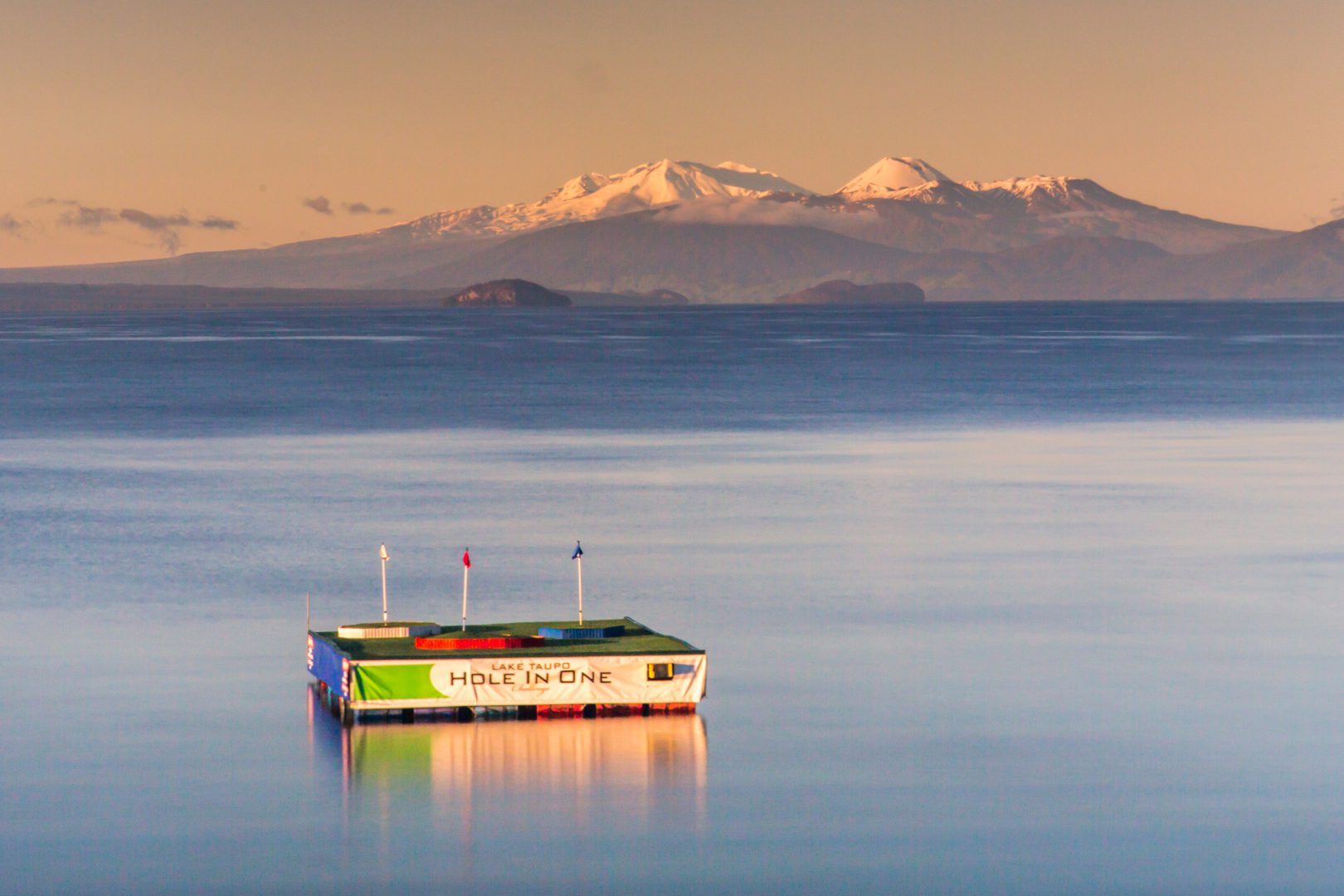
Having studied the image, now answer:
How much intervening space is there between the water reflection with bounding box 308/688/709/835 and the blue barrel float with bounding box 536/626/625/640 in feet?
6.87

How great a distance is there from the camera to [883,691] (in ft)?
105

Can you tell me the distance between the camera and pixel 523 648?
102ft

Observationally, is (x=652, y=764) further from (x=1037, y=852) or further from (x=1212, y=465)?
(x=1212, y=465)

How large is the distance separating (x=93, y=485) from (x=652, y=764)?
4045 centimetres

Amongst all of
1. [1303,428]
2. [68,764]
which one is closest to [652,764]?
[68,764]

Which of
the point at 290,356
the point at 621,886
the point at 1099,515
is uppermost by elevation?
the point at 290,356

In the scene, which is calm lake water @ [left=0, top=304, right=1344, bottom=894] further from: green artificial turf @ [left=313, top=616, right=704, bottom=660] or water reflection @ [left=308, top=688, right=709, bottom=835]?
green artificial turf @ [left=313, top=616, right=704, bottom=660]

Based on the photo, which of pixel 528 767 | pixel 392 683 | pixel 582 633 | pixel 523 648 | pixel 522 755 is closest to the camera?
pixel 528 767

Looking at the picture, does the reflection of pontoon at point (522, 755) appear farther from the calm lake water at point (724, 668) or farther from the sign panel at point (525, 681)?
the sign panel at point (525, 681)

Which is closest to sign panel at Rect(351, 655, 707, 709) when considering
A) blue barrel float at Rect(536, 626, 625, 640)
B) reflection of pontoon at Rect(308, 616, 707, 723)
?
reflection of pontoon at Rect(308, 616, 707, 723)

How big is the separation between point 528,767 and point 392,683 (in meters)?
3.31

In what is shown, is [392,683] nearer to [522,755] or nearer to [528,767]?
[522,755]

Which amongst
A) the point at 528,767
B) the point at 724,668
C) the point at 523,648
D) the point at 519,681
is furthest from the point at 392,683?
the point at 724,668

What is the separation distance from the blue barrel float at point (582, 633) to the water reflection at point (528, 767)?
209 cm
